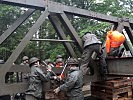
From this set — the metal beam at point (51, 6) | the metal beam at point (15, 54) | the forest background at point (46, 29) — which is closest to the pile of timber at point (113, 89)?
the metal beam at point (51, 6)

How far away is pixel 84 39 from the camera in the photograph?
6113mm

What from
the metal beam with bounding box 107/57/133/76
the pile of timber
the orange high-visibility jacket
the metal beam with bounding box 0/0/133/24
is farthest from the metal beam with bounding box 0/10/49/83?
the pile of timber

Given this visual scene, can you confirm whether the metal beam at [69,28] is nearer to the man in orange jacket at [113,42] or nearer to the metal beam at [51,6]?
the metal beam at [51,6]

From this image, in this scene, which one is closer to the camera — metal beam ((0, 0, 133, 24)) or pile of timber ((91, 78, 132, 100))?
metal beam ((0, 0, 133, 24))

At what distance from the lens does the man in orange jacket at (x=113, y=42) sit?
6137mm

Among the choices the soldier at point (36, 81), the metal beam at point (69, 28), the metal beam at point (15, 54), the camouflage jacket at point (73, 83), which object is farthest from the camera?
the metal beam at point (69, 28)

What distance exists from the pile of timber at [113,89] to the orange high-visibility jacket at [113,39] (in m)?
0.93

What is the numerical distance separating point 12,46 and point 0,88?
13795 millimetres

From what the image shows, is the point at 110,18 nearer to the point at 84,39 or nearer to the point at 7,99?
the point at 84,39

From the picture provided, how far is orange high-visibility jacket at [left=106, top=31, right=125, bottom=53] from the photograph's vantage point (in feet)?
20.1

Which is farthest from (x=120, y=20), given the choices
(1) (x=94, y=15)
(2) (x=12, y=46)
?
(2) (x=12, y=46)

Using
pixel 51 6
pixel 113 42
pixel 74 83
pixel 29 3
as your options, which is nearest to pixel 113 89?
pixel 113 42

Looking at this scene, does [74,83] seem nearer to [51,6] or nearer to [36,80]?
[36,80]

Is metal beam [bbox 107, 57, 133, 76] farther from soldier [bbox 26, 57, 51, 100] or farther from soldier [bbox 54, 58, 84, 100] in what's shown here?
soldier [bbox 26, 57, 51, 100]
